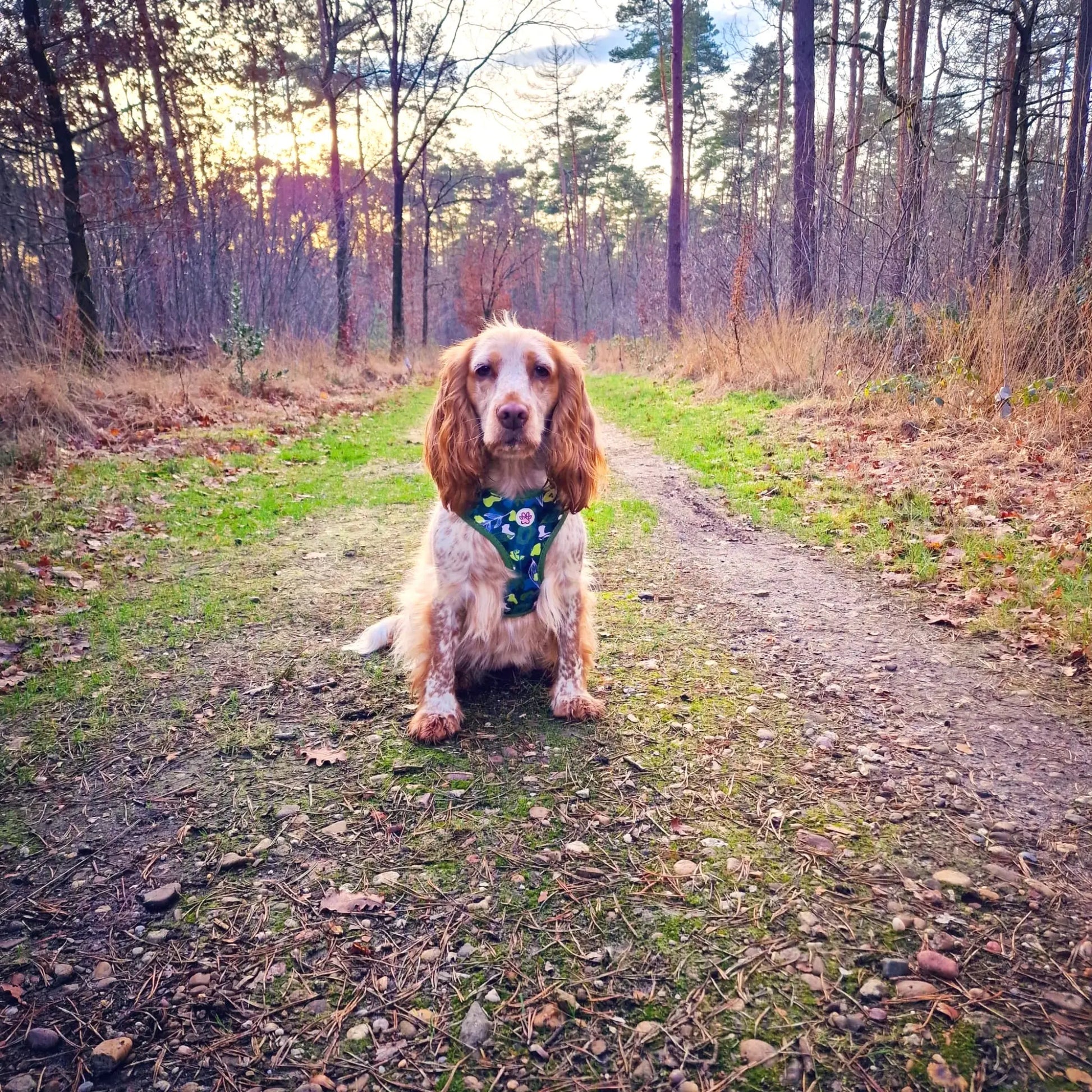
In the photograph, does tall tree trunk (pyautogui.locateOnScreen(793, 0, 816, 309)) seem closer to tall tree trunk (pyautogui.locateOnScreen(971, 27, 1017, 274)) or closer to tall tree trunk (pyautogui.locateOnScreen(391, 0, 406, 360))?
tall tree trunk (pyautogui.locateOnScreen(971, 27, 1017, 274))

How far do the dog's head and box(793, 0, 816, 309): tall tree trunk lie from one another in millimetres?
9634

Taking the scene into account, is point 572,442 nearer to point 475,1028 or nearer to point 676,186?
point 475,1028

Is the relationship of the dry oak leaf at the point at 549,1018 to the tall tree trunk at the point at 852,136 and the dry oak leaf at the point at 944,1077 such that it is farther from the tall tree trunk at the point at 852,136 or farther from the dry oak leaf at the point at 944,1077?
the tall tree trunk at the point at 852,136

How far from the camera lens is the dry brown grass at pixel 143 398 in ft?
24.7

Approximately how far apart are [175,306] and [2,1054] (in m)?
16.1

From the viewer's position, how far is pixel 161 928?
6.17ft

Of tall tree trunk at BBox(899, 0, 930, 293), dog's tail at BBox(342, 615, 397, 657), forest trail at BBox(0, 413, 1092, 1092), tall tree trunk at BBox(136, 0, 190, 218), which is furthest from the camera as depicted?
tall tree trunk at BBox(136, 0, 190, 218)

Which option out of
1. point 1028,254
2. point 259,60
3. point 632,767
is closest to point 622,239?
point 259,60

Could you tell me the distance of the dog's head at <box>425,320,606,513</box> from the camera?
119 inches

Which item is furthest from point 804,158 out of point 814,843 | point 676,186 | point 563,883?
point 563,883

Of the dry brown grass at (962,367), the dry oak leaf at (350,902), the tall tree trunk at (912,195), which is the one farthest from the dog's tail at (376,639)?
the tall tree trunk at (912,195)

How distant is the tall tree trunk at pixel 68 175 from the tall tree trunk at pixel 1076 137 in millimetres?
13334

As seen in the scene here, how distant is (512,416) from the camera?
111 inches

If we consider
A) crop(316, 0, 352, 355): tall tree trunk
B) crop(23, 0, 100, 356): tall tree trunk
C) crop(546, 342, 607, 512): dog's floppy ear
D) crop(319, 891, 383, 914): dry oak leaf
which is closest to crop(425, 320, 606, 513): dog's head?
crop(546, 342, 607, 512): dog's floppy ear
